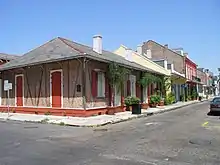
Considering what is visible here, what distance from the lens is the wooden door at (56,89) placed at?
66.5 ft

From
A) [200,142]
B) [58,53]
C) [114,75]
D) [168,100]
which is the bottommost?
[200,142]

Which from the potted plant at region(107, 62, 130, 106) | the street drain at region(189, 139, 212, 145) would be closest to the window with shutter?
the potted plant at region(107, 62, 130, 106)

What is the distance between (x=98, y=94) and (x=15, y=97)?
809 centimetres

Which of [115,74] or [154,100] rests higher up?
[115,74]

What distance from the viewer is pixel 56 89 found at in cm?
2053

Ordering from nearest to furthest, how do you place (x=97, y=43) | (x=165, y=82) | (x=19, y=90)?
(x=97, y=43), (x=19, y=90), (x=165, y=82)

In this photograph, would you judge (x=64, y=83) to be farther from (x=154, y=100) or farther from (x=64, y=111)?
(x=154, y=100)

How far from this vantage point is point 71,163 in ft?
22.4

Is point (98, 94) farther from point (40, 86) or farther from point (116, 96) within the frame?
point (40, 86)

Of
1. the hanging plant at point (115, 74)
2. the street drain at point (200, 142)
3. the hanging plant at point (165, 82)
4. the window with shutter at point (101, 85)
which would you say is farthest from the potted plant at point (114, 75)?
the hanging plant at point (165, 82)

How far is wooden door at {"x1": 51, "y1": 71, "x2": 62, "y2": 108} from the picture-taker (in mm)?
20266

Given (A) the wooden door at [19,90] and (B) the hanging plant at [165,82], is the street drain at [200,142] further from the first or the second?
(B) the hanging plant at [165,82]

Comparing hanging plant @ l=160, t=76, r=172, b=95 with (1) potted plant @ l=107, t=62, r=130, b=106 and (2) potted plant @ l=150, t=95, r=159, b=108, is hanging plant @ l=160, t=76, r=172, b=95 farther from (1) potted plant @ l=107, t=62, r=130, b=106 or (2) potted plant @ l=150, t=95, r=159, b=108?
(1) potted plant @ l=107, t=62, r=130, b=106

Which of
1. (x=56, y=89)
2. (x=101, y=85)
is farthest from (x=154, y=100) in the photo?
(x=56, y=89)
